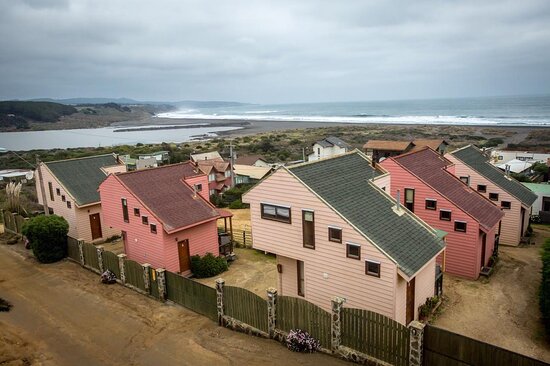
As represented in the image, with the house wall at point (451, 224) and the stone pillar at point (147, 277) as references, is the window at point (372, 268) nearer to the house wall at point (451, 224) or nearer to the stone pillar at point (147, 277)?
the house wall at point (451, 224)

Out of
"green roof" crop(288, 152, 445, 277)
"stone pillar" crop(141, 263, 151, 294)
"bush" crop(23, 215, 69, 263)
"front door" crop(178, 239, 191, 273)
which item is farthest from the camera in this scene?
"bush" crop(23, 215, 69, 263)

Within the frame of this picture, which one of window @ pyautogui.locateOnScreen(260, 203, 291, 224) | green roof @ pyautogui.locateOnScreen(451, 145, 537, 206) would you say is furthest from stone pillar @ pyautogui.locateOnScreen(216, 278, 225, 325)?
green roof @ pyautogui.locateOnScreen(451, 145, 537, 206)

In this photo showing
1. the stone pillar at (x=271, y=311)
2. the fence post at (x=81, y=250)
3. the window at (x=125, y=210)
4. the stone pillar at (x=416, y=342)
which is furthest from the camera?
the fence post at (x=81, y=250)

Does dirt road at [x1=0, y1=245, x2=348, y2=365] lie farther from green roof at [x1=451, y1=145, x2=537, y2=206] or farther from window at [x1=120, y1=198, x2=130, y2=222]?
green roof at [x1=451, y1=145, x2=537, y2=206]

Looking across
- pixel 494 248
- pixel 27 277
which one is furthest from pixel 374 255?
pixel 27 277

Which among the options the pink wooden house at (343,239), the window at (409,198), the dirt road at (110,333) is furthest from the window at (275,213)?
the window at (409,198)
